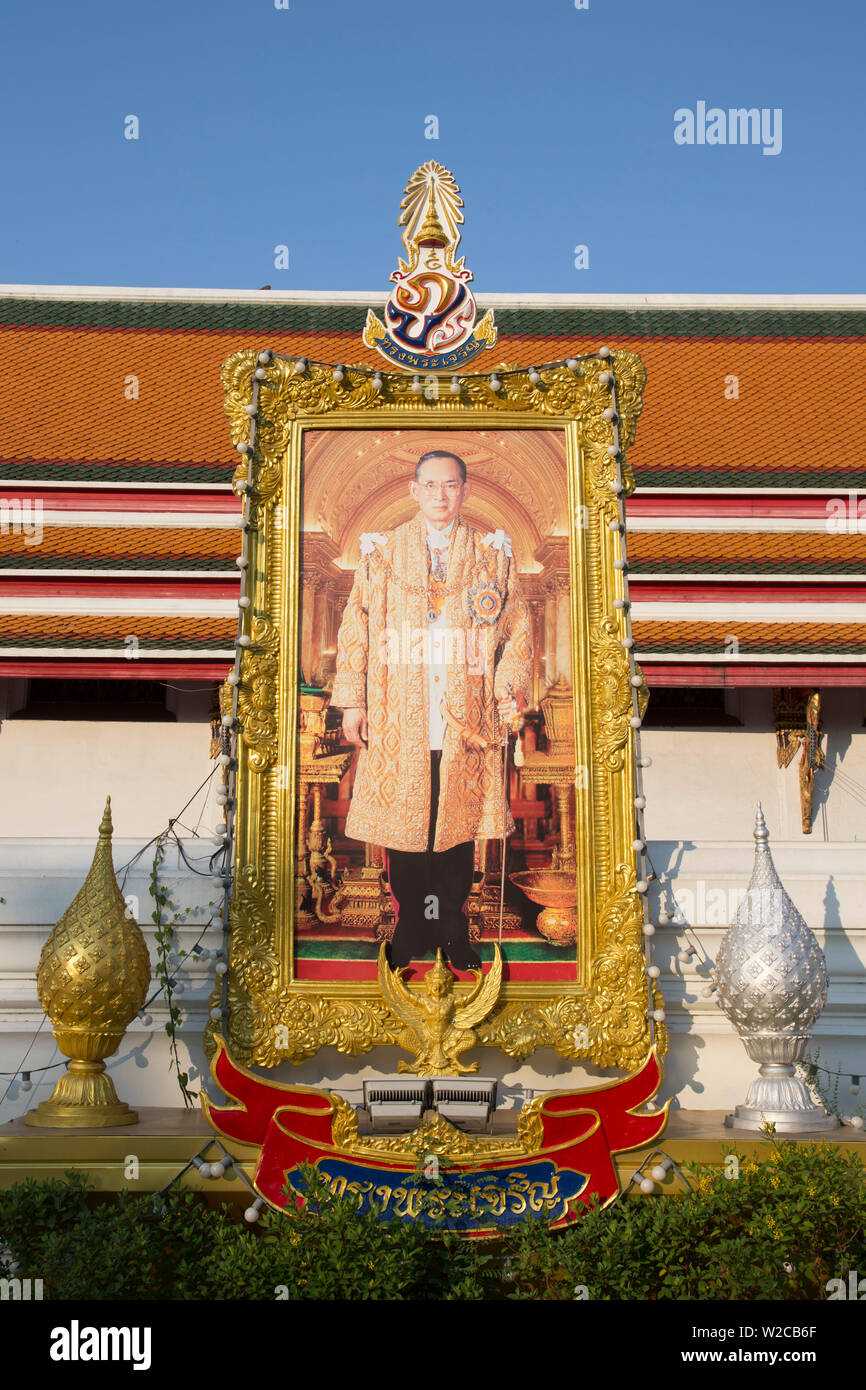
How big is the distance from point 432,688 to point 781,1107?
2.10 meters

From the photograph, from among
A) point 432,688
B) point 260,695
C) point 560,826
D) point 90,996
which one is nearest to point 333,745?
point 260,695

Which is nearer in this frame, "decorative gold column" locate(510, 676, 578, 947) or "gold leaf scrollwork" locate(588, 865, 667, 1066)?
"gold leaf scrollwork" locate(588, 865, 667, 1066)

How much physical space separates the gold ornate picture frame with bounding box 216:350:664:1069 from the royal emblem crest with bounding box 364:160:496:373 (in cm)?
13

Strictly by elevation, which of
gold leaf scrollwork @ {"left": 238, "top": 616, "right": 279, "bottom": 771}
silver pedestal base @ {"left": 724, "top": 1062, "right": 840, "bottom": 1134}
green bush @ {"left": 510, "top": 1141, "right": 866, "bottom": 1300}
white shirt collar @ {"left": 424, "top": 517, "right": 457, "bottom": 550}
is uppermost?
white shirt collar @ {"left": 424, "top": 517, "right": 457, "bottom": 550}

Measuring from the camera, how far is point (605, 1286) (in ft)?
12.2

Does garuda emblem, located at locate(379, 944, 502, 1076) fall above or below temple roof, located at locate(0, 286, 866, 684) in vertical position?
below

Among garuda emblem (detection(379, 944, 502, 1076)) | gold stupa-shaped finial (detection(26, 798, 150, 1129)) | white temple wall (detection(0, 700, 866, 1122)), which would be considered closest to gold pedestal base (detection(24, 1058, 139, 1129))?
gold stupa-shaped finial (detection(26, 798, 150, 1129))

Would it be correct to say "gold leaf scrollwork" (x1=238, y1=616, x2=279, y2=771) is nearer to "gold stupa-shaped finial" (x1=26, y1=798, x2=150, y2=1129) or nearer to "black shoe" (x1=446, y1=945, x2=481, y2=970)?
"gold stupa-shaped finial" (x1=26, y1=798, x2=150, y2=1129)

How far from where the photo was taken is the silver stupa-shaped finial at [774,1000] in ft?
14.8

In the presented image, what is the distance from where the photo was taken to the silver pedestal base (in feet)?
14.5

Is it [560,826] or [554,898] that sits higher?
[560,826]

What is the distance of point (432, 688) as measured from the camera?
5.23m

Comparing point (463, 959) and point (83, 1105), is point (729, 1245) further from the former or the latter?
point (83, 1105)

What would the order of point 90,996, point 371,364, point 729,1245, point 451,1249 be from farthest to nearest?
point 371,364 < point 90,996 < point 451,1249 < point 729,1245
